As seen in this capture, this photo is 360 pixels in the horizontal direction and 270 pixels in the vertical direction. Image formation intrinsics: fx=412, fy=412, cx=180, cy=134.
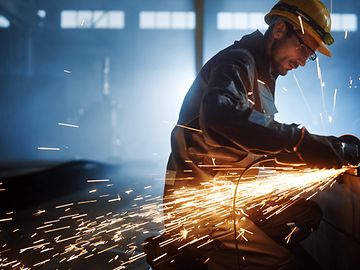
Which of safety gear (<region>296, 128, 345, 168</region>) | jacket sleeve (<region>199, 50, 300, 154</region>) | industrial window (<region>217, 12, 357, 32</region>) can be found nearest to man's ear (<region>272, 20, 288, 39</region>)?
jacket sleeve (<region>199, 50, 300, 154</region>)

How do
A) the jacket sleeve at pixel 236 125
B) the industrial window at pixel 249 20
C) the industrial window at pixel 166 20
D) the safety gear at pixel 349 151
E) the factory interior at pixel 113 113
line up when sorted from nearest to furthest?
the jacket sleeve at pixel 236 125 < the safety gear at pixel 349 151 < the factory interior at pixel 113 113 < the industrial window at pixel 249 20 < the industrial window at pixel 166 20

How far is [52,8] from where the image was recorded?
1280 centimetres

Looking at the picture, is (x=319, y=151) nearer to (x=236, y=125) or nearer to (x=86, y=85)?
(x=236, y=125)

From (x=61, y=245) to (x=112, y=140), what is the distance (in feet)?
32.4

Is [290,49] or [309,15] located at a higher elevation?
[309,15]

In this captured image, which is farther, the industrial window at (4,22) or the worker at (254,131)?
the industrial window at (4,22)

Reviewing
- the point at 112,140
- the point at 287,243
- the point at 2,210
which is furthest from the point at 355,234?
the point at 112,140

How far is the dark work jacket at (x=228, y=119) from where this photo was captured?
164 centimetres

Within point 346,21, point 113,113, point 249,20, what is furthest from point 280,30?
point 113,113

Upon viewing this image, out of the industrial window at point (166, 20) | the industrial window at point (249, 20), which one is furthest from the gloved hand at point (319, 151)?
the industrial window at point (166, 20)

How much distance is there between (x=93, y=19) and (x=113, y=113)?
3122 millimetres

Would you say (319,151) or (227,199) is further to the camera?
(227,199)

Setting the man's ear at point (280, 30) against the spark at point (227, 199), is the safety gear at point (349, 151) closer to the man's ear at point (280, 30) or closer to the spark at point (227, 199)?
the spark at point (227, 199)

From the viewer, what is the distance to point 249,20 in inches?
310
